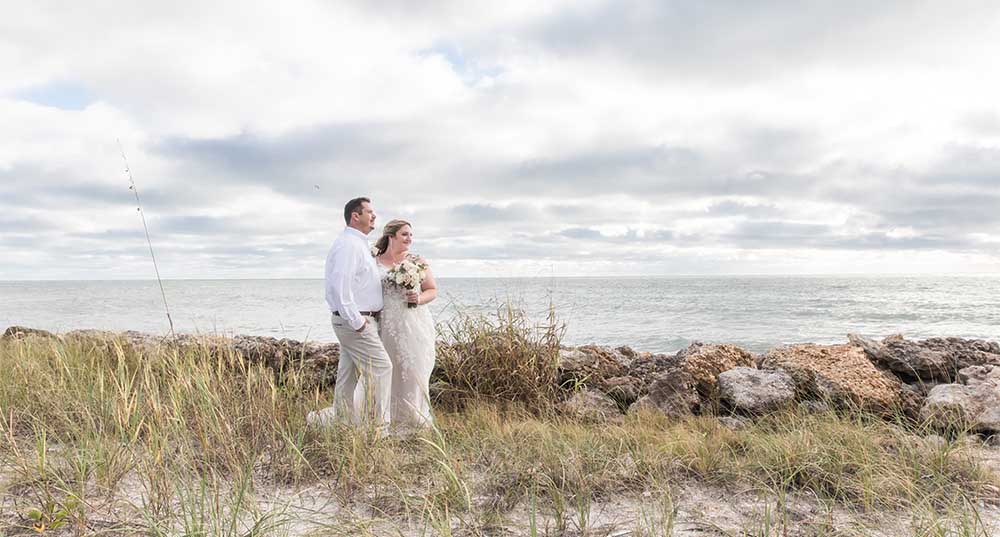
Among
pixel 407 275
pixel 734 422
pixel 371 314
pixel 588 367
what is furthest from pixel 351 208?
pixel 734 422

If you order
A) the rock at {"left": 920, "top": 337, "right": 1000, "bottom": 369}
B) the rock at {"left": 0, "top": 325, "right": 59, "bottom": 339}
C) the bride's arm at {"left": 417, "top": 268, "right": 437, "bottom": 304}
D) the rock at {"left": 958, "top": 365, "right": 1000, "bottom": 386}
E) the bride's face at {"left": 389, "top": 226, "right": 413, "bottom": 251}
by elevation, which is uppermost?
the bride's face at {"left": 389, "top": 226, "right": 413, "bottom": 251}

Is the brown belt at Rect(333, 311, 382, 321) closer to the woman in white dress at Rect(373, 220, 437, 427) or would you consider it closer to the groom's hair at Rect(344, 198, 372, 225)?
the woman in white dress at Rect(373, 220, 437, 427)

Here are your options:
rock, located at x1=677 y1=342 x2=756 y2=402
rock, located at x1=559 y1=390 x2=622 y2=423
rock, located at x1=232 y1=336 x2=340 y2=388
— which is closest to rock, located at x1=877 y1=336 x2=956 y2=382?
rock, located at x1=677 y1=342 x2=756 y2=402

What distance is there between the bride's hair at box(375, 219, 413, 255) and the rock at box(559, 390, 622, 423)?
2765 mm

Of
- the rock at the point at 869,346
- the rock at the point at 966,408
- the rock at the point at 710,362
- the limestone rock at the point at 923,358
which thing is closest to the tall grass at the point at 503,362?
the rock at the point at 710,362

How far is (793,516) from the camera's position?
392 centimetres

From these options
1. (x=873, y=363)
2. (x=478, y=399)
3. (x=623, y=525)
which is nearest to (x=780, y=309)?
(x=873, y=363)

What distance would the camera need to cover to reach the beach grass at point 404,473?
353 cm

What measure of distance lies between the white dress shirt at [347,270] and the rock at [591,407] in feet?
8.78

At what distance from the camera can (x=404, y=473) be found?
14.0 feet

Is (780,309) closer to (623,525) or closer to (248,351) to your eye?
(248,351)

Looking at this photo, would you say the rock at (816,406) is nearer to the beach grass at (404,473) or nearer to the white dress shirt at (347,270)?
the beach grass at (404,473)

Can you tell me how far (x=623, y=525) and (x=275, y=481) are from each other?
7.86 feet

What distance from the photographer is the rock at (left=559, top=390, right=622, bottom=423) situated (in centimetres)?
694
